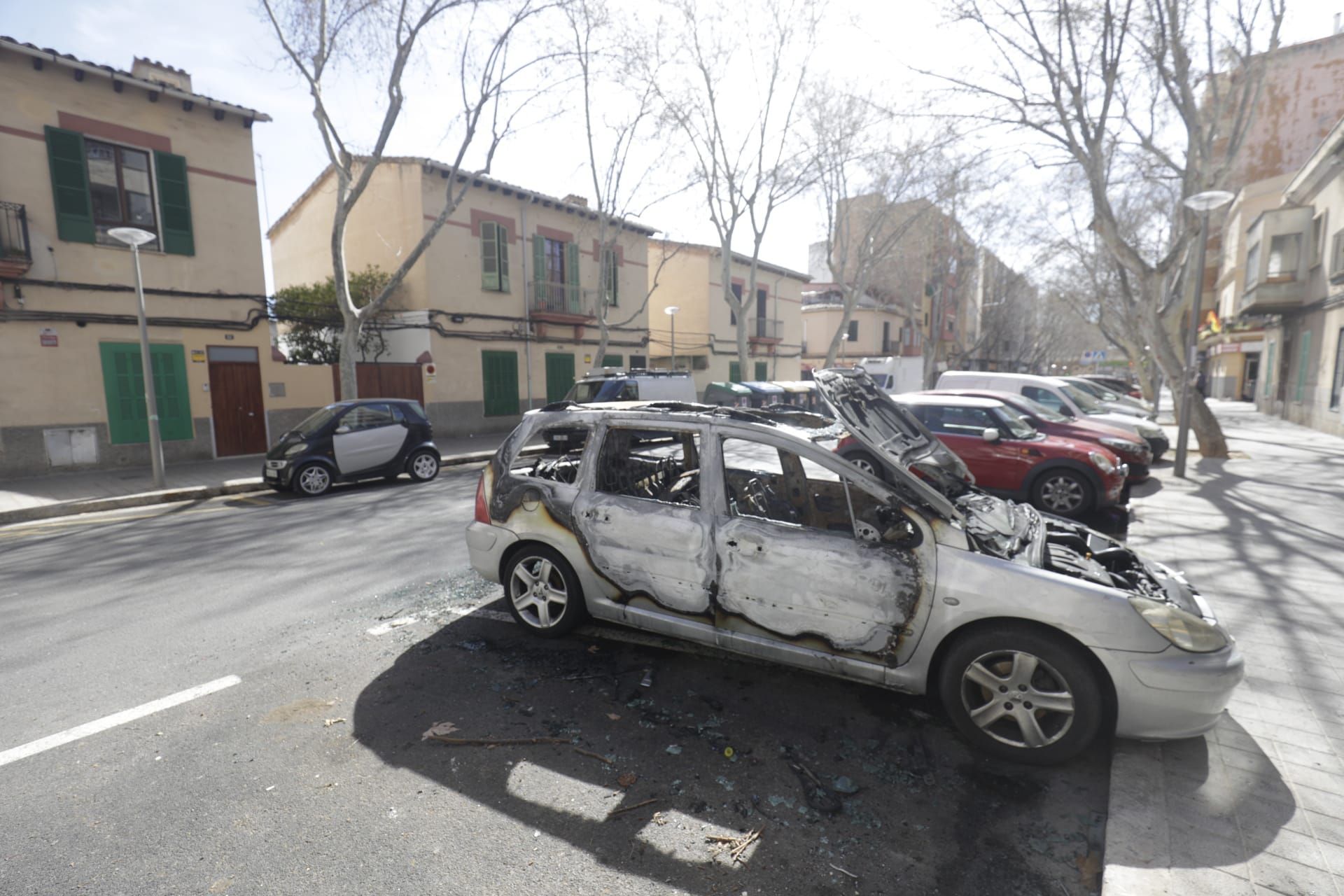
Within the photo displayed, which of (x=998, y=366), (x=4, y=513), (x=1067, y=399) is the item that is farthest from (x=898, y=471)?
(x=998, y=366)

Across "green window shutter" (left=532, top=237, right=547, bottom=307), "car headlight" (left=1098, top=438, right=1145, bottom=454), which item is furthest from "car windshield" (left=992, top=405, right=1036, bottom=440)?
"green window shutter" (left=532, top=237, right=547, bottom=307)

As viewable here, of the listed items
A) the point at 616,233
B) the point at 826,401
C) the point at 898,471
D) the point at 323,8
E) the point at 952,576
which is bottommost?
the point at 952,576

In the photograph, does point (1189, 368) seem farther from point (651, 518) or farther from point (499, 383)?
point (499, 383)

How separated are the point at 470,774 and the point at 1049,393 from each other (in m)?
11.8

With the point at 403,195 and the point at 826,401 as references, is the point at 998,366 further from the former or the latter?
the point at 826,401

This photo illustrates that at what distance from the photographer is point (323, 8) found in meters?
11.8

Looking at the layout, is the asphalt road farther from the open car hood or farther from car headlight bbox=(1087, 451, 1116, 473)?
car headlight bbox=(1087, 451, 1116, 473)

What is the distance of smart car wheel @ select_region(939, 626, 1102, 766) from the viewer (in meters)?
2.89

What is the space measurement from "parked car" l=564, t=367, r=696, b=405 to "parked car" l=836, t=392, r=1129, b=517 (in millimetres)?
6544

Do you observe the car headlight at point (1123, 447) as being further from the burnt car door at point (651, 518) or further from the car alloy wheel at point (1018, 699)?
the burnt car door at point (651, 518)

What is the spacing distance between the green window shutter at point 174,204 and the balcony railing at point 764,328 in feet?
71.4

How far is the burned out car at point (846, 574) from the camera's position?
9.42 ft

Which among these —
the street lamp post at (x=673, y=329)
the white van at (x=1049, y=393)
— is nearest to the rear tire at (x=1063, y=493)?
the white van at (x=1049, y=393)

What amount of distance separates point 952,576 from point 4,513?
11870mm
